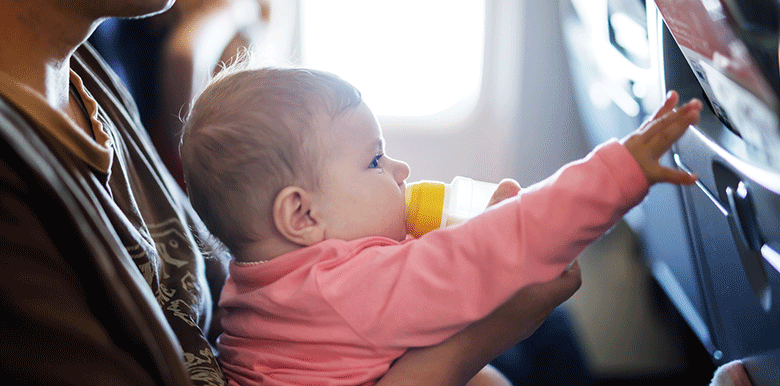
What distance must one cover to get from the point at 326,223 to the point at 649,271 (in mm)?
1120

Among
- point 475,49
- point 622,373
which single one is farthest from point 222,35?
point 622,373

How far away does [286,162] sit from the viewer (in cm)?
71

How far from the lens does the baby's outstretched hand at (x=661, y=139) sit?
53 centimetres

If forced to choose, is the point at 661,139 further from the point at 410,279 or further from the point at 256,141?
the point at 256,141

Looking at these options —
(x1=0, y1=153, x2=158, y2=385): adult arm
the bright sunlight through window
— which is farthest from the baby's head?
the bright sunlight through window

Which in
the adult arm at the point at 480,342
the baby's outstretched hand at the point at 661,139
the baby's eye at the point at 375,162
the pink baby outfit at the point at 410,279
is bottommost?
the adult arm at the point at 480,342

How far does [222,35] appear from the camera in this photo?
55.9 inches

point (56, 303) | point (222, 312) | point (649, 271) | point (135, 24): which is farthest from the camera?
point (649, 271)

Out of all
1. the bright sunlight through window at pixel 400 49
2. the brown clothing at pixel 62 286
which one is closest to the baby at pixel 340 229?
the brown clothing at pixel 62 286

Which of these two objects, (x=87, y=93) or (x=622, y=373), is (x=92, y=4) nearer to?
(x=87, y=93)

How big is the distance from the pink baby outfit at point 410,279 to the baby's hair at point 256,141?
0.08 meters

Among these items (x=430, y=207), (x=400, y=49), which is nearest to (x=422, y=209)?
(x=430, y=207)

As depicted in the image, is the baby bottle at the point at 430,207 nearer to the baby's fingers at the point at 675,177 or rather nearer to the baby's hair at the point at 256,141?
the baby's hair at the point at 256,141

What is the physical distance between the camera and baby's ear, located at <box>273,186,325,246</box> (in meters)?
0.71
